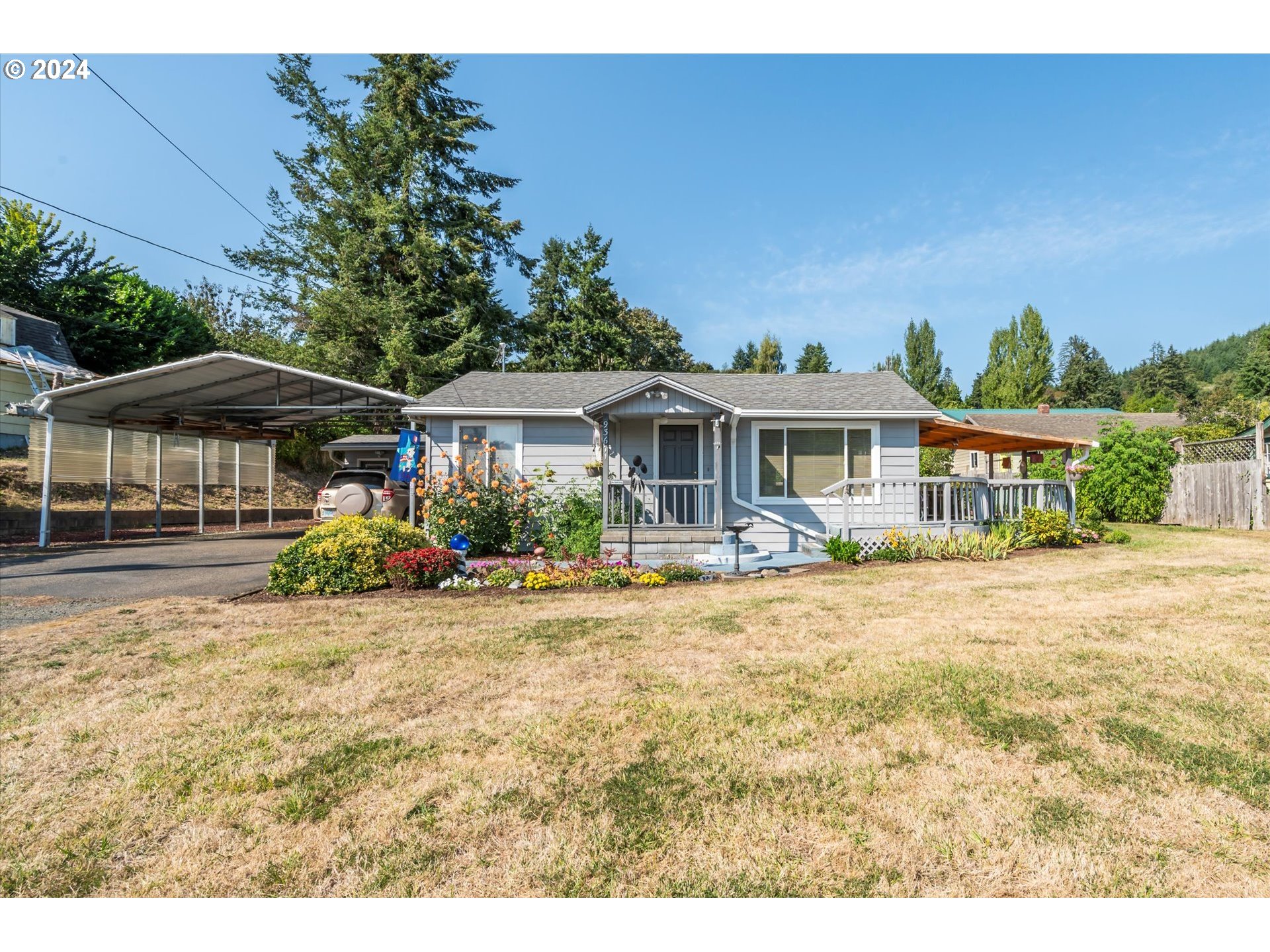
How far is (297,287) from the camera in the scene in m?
24.9

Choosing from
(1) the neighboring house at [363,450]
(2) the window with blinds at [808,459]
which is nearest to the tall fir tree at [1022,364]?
(2) the window with blinds at [808,459]

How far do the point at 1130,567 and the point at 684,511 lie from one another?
6776 millimetres

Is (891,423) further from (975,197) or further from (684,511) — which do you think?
(975,197)

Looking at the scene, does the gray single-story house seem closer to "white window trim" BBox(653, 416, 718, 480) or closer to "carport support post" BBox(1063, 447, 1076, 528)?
"white window trim" BBox(653, 416, 718, 480)

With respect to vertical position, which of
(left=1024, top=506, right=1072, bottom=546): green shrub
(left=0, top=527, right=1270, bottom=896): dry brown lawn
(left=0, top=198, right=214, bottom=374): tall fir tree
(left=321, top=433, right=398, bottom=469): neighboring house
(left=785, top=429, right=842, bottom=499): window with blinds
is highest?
(left=0, top=198, right=214, bottom=374): tall fir tree

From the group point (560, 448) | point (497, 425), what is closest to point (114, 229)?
point (497, 425)

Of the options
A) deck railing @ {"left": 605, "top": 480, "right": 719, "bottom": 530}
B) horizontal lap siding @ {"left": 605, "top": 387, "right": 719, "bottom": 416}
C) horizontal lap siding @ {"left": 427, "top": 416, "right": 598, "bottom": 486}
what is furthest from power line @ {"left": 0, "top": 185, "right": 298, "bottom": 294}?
deck railing @ {"left": 605, "top": 480, "right": 719, "bottom": 530}

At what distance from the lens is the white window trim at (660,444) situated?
39.4ft

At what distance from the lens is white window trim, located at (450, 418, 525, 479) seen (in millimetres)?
11883

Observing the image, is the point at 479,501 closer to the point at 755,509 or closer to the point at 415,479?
the point at 415,479

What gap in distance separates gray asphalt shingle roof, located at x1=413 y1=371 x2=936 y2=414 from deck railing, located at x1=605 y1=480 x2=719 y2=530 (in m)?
1.80

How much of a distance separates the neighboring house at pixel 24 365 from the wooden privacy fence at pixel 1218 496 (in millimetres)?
30096

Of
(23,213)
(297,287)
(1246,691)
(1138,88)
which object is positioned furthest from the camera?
(297,287)

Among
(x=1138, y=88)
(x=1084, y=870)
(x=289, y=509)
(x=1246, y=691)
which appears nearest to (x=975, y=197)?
(x=1138, y=88)
